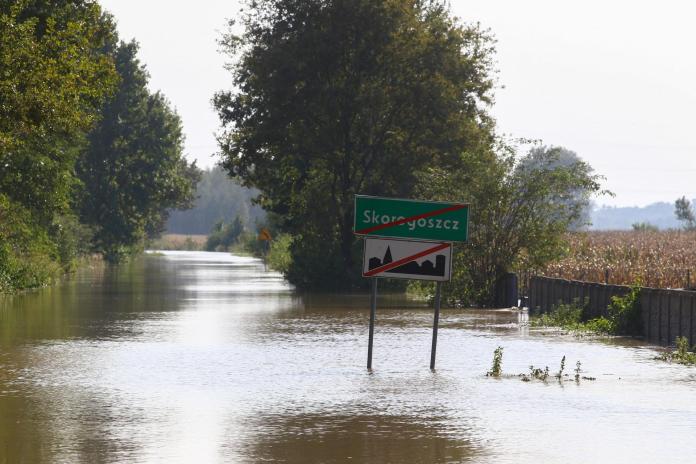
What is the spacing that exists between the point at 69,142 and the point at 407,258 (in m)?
30.0

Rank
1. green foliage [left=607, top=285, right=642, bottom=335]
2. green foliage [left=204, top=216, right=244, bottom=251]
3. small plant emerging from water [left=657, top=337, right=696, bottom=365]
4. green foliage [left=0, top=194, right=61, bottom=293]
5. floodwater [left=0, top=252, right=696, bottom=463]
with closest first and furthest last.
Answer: floodwater [left=0, top=252, right=696, bottom=463], small plant emerging from water [left=657, top=337, right=696, bottom=365], green foliage [left=607, top=285, right=642, bottom=335], green foliage [left=0, top=194, right=61, bottom=293], green foliage [left=204, top=216, right=244, bottom=251]

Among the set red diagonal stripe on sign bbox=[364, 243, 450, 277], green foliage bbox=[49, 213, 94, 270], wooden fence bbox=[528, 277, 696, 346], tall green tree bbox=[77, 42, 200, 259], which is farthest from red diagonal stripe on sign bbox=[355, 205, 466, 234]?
tall green tree bbox=[77, 42, 200, 259]

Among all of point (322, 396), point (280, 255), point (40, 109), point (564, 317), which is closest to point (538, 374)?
point (322, 396)

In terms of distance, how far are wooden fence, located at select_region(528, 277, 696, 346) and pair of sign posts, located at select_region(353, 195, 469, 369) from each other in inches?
238

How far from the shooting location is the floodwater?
11086mm

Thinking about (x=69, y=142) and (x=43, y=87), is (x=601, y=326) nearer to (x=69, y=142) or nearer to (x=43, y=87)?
(x=43, y=87)

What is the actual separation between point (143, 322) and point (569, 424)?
51.2ft

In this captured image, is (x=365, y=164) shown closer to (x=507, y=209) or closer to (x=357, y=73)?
(x=357, y=73)

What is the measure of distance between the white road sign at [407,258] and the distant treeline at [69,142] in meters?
11.5

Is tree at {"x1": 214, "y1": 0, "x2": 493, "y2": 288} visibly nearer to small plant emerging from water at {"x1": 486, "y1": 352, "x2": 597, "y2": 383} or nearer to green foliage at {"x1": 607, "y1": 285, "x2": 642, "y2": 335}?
green foliage at {"x1": 607, "y1": 285, "x2": 642, "y2": 335}

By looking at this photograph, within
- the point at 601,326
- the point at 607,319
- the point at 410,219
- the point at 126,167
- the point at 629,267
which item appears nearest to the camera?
the point at 410,219

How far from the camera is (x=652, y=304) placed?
23.3 metres

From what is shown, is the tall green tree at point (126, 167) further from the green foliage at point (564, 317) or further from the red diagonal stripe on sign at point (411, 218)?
the red diagonal stripe on sign at point (411, 218)

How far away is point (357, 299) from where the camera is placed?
1512 inches
